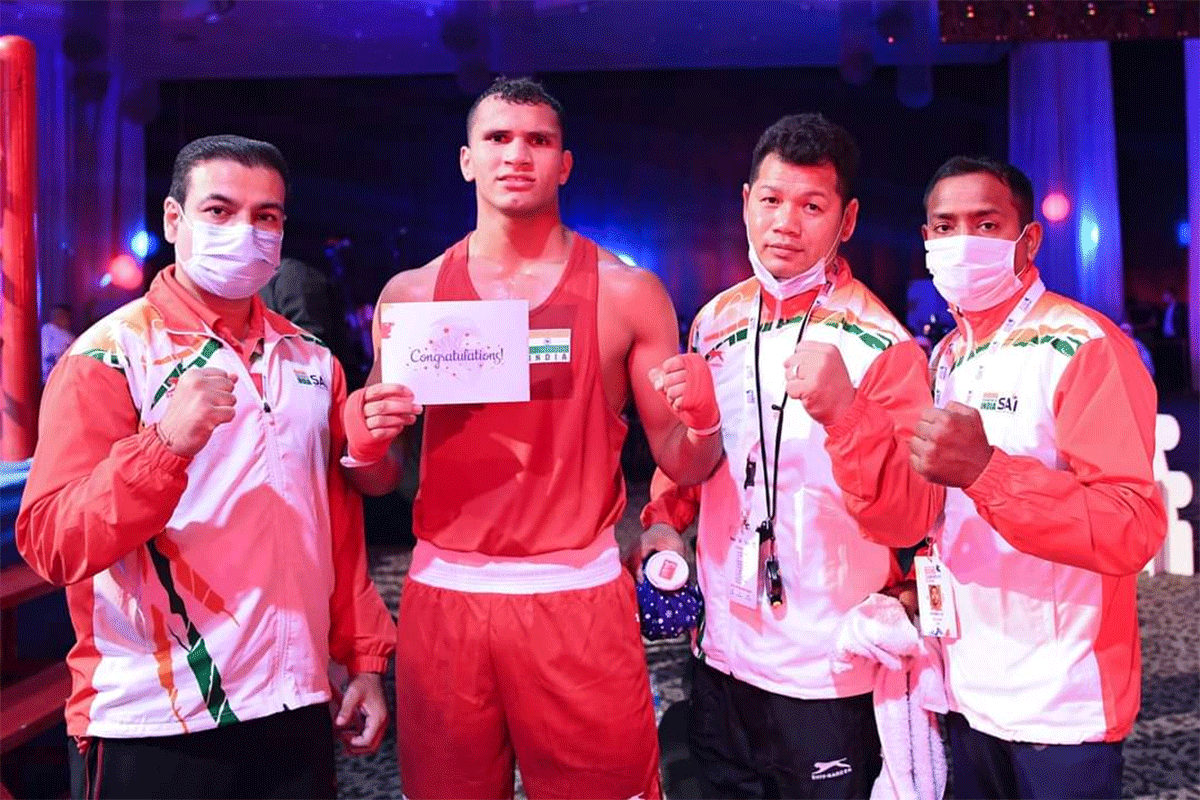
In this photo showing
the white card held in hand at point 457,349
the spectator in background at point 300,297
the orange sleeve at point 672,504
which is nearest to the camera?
the white card held in hand at point 457,349

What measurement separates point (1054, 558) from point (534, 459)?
1001 mm

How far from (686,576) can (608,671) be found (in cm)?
26

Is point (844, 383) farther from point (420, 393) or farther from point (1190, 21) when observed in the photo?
point (1190, 21)

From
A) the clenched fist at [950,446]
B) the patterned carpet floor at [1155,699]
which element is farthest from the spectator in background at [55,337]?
the clenched fist at [950,446]

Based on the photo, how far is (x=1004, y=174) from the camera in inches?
84.4

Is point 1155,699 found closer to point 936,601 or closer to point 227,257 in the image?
point 936,601

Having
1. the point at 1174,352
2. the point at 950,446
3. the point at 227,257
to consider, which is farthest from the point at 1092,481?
the point at 1174,352

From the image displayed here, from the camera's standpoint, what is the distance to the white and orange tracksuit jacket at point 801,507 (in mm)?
2100

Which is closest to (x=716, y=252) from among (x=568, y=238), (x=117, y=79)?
(x=117, y=79)

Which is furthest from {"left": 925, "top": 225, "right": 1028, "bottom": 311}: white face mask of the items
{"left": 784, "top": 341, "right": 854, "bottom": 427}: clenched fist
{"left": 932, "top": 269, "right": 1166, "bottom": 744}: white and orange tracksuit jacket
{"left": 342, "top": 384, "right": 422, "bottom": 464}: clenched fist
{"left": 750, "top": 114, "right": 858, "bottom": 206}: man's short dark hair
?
{"left": 342, "top": 384, "right": 422, "bottom": 464}: clenched fist

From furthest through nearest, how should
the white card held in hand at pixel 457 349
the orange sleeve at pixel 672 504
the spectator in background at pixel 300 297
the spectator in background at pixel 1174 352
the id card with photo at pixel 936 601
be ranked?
1. the spectator in background at pixel 1174 352
2. the spectator in background at pixel 300 297
3. the orange sleeve at pixel 672 504
4. the id card with photo at pixel 936 601
5. the white card held in hand at pixel 457 349

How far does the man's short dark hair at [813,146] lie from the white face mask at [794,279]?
154 mm

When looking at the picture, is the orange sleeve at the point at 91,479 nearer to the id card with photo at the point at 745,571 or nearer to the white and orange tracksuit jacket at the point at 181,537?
the white and orange tracksuit jacket at the point at 181,537

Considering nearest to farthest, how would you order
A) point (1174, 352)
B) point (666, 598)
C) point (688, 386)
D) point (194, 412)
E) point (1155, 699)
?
point (194, 412) → point (688, 386) → point (666, 598) → point (1155, 699) → point (1174, 352)
